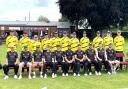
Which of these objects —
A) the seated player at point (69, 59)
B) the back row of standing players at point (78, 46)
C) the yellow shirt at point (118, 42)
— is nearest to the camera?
the seated player at point (69, 59)

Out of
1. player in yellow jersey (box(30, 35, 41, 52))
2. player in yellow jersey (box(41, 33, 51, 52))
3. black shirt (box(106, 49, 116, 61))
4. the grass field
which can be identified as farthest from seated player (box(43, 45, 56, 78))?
black shirt (box(106, 49, 116, 61))

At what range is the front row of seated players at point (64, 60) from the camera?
1775 cm

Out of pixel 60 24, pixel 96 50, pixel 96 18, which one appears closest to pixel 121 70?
pixel 96 50

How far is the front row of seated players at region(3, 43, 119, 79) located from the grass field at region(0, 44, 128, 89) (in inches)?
17.4

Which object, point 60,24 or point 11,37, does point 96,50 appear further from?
point 60,24

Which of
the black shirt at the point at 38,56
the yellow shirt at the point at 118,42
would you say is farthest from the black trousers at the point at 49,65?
the yellow shirt at the point at 118,42

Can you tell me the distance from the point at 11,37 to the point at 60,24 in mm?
60823

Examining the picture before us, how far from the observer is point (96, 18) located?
5434 cm

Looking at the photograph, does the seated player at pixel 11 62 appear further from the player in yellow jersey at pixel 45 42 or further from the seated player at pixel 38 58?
the player in yellow jersey at pixel 45 42

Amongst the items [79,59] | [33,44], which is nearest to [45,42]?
[33,44]

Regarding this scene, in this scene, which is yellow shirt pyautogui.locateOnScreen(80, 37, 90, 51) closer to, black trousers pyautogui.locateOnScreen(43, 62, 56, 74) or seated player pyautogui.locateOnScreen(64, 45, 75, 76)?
seated player pyautogui.locateOnScreen(64, 45, 75, 76)

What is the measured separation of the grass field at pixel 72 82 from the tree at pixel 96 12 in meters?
36.9

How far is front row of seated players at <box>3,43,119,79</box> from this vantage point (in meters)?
17.8

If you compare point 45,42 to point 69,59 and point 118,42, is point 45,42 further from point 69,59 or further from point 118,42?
point 118,42
